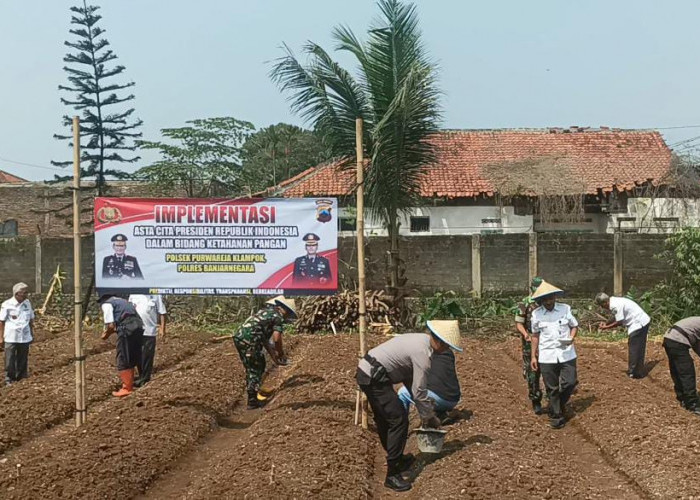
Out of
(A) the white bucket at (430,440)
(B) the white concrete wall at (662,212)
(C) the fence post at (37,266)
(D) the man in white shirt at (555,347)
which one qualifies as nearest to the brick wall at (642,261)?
(B) the white concrete wall at (662,212)

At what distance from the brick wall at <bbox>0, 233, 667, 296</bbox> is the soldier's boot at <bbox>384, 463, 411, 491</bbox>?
1114 centimetres

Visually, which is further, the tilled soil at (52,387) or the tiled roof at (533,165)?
the tiled roof at (533,165)

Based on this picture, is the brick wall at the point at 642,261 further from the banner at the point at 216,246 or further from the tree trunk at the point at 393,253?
the banner at the point at 216,246

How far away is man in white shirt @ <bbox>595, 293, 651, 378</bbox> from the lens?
10234 mm

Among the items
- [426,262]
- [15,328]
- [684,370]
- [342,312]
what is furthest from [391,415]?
[426,262]

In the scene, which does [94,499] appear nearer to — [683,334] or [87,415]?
[87,415]

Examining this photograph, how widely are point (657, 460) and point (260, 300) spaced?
12.4m

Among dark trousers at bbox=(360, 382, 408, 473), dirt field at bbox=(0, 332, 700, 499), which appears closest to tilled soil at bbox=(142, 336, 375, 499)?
dirt field at bbox=(0, 332, 700, 499)

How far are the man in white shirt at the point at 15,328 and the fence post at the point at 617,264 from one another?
12.2m

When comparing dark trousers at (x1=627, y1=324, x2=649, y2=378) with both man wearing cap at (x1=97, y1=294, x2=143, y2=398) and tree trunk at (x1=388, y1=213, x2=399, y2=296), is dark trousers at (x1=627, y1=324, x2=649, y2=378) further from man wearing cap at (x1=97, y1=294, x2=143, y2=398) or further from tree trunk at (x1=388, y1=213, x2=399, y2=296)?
man wearing cap at (x1=97, y1=294, x2=143, y2=398)

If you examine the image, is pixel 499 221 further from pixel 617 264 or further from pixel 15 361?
pixel 15 361

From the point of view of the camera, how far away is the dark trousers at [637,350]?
10266mm

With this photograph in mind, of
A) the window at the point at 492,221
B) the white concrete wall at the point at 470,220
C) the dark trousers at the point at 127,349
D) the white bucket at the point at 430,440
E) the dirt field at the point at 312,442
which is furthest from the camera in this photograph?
the window at the point at 492,221

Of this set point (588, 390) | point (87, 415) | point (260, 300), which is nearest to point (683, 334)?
point (588, 390)
